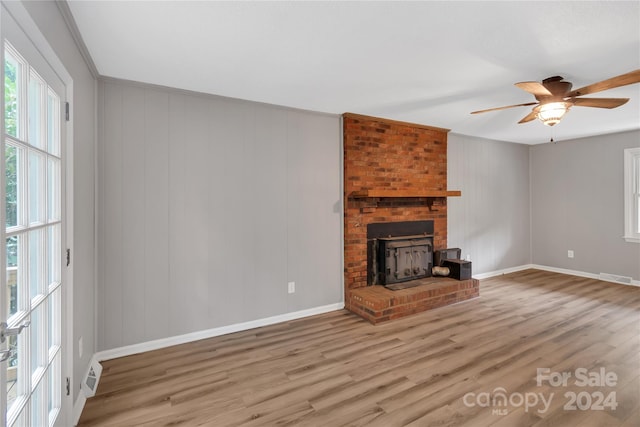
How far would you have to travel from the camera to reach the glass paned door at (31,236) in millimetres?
1185

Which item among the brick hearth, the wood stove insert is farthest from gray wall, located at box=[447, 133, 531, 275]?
the brick hearth

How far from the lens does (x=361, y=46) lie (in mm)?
2221

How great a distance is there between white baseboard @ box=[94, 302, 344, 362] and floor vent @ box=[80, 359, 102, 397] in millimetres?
191

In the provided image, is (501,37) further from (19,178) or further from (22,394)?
(22,394)

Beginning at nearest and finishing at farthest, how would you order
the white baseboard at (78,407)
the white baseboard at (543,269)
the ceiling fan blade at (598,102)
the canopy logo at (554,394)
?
Result: 1. the white baseboard at (78,407)
2. the canopy logo at (554,394)
3. the ceiling fan blade at (598,102)
4. the white baseboard at (543,269)

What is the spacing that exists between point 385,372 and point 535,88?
2.54 meters

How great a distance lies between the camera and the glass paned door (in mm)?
1185

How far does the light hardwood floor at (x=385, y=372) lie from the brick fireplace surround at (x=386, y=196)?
0.22 m

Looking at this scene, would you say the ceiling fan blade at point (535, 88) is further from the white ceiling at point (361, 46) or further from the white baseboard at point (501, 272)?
the white baseboard at point (501, 272)

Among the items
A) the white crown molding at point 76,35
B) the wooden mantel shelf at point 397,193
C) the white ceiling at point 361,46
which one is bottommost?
the wooden mantel shelf at point 397,193

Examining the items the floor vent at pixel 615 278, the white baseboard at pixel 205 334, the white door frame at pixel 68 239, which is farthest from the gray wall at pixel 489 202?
the white door frame at pixel 68 239

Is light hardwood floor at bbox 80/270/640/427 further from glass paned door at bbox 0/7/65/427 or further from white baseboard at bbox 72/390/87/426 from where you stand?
glass paned door at bbox 0/7/65/427

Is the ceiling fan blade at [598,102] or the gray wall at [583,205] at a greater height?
the ceiling fan blade at [598,102]

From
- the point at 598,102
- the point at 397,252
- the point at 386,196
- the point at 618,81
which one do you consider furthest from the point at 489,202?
the point at 618,81
